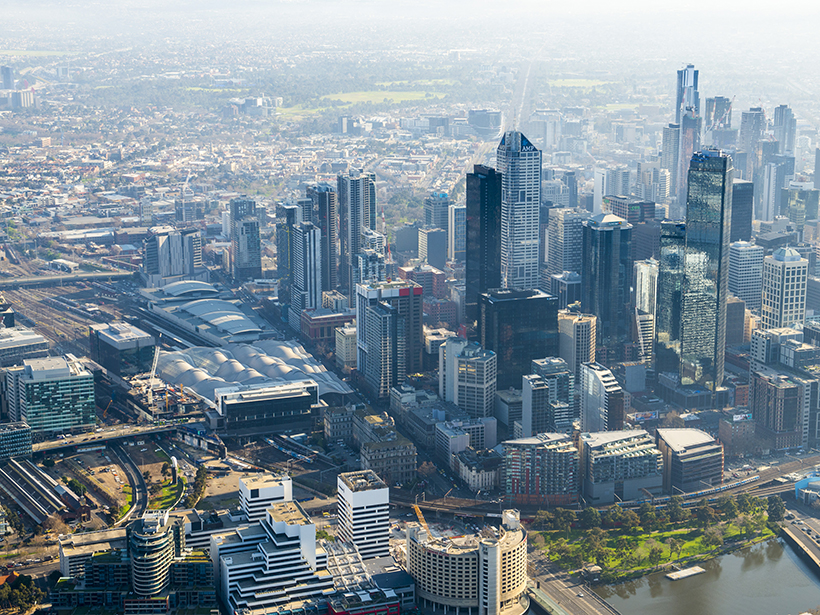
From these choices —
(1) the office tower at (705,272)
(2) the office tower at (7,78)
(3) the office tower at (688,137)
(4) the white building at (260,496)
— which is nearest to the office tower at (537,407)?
(1) the office tower at (705,272)

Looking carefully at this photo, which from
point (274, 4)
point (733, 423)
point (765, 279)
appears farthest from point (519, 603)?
point (274, 4)

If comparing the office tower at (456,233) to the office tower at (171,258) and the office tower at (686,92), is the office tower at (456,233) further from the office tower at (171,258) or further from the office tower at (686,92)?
the office tower at (686,92)

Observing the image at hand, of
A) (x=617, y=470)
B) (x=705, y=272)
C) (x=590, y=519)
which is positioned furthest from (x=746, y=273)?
(x=590, y=519)

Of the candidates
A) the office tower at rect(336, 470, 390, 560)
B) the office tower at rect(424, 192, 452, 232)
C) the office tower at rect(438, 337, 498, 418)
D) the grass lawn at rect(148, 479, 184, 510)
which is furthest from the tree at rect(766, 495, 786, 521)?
the office tower at rect(424, 192, 452, 232)

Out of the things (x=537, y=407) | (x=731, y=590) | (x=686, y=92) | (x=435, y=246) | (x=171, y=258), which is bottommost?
(x=731, y=590)

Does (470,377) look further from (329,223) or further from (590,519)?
(329,223)
